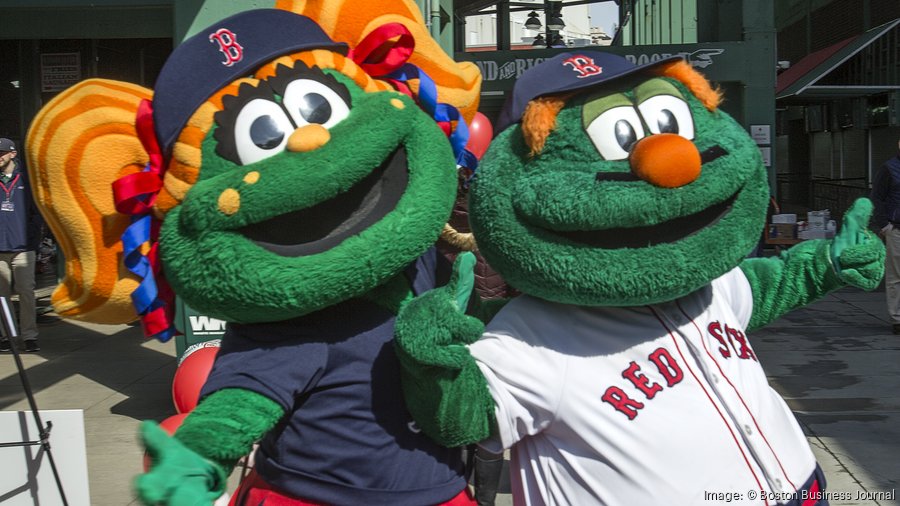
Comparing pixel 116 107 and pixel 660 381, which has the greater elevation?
pixel 116 107

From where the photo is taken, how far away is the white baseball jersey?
7.20 feet

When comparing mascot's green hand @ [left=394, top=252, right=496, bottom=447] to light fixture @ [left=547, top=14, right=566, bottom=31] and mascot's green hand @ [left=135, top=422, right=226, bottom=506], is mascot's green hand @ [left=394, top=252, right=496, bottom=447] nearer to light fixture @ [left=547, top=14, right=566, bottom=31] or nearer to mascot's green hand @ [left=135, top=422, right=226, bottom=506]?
mascot's green hand @ [left=135, top=422, right=226, bottom=506]

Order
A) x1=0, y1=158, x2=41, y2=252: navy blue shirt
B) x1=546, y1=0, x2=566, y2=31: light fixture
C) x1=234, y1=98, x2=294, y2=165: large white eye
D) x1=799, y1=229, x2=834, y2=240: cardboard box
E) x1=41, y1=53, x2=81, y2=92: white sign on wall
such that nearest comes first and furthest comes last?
x1=234, y1=98, x2=294, y2=165: large white eye → x1=0, y1=158, x2=41, y2=252: navy blue shirt → x1=799, y1=229, x2=834, y2=240: cardboard box → x1=41, y1=53, x2=81, y2=92: white sign on wall → x1=546, y1=0, x2=566, y2=31: light fixture

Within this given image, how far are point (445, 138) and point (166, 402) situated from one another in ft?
15.7

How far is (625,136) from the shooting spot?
2270 mm

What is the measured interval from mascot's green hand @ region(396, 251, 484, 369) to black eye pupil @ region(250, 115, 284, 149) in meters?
0.55

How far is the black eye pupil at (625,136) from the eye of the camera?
7.43 ft

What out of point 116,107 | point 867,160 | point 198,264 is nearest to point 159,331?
→ point 198,264

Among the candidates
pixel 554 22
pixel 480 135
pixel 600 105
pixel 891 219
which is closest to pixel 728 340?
pixel 600 105

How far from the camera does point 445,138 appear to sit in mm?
2426

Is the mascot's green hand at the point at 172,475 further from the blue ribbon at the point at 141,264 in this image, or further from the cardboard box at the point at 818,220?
the cardboard box at the point at 818,220

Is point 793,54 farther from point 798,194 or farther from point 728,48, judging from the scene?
point 728,48

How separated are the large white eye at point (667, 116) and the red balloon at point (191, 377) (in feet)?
9.87

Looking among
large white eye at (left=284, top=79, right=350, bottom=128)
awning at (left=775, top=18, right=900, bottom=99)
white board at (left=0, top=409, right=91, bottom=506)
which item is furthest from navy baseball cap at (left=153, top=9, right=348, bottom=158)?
awning at (left=775, top=18, right=900, bottom=99)
